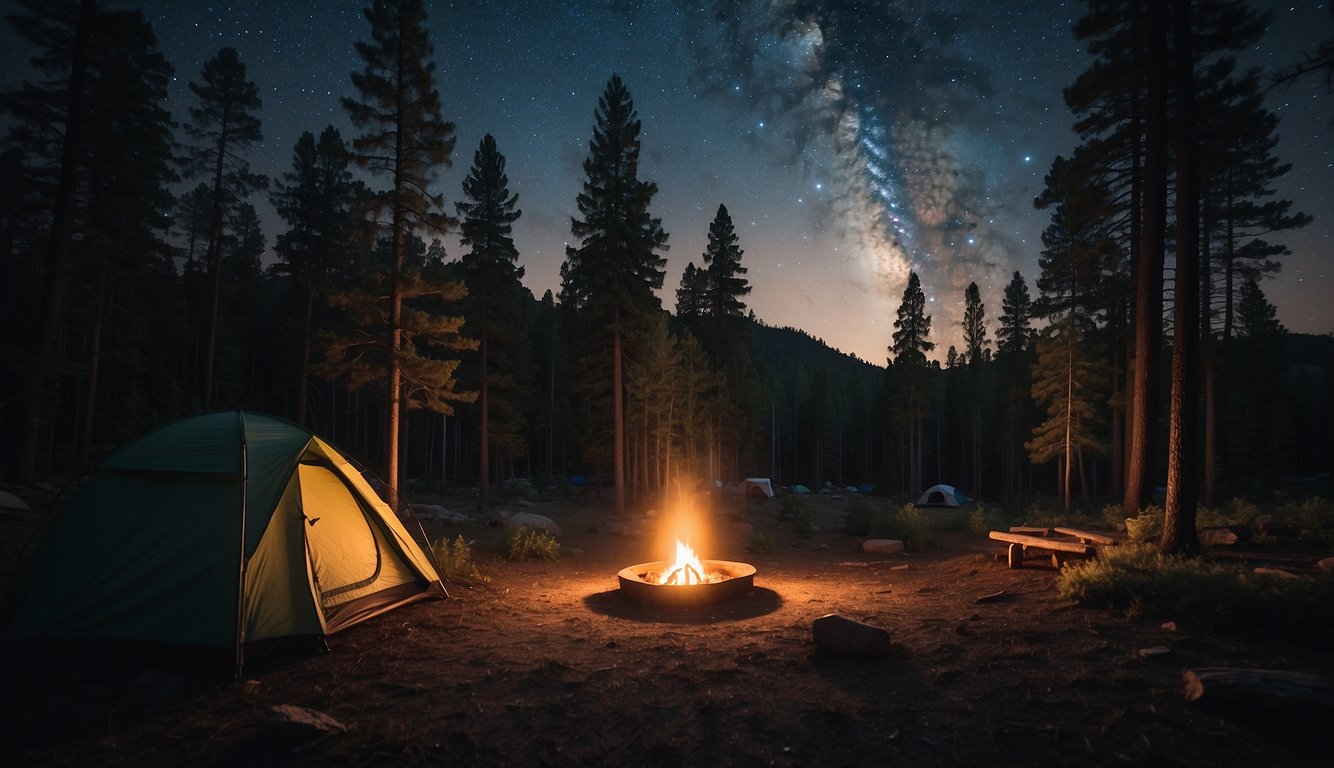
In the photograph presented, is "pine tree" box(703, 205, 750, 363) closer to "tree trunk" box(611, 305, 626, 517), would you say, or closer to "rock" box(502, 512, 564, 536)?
"tree trunk" box(611, 305, 626, 517)

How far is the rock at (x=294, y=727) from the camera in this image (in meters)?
4.14

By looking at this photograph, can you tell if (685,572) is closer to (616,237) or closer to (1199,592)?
(1199,592)

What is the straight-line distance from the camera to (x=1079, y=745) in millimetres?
3852

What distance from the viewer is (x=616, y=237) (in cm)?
2362

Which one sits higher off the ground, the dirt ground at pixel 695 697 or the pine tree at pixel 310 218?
the pine tree at pixel 310 218

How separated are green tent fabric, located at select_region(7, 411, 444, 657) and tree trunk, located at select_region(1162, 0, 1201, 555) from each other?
12.0m

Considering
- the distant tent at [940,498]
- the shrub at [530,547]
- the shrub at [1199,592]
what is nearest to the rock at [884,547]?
the shrub at [1199,592]

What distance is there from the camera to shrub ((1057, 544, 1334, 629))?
17.4 feet

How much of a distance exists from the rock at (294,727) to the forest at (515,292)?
8394 millimetres

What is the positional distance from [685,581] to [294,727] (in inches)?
232

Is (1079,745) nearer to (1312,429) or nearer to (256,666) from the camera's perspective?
(256,666)

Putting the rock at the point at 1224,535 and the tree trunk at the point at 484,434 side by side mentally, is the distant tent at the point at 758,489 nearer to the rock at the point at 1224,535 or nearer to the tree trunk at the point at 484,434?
the tree trunk at the point at 484,434

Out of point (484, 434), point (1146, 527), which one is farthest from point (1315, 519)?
point (484, 434)

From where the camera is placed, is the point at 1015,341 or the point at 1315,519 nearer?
the point at 1315,519
